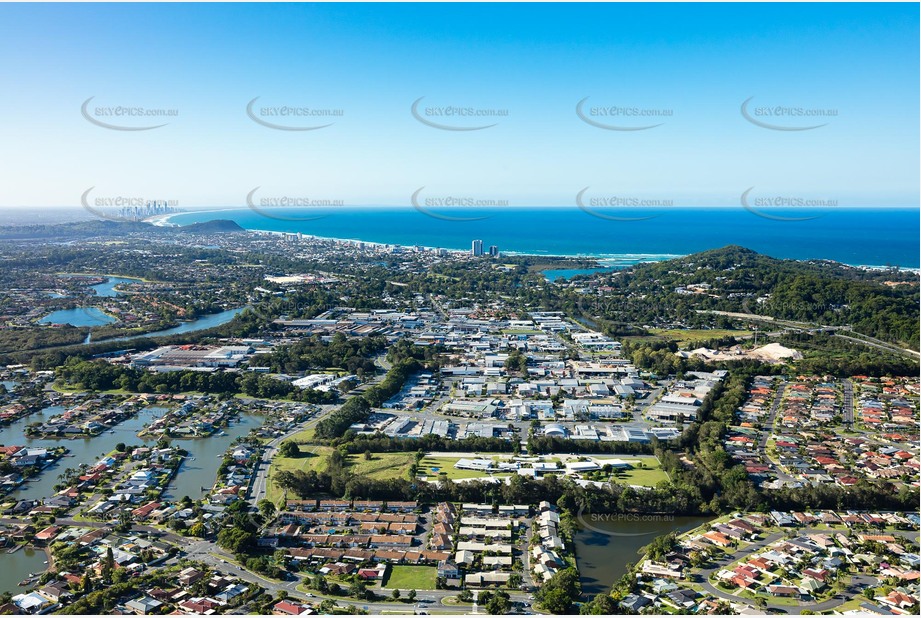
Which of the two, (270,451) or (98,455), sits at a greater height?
(270,451)

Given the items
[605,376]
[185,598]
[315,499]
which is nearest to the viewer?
[185,598]

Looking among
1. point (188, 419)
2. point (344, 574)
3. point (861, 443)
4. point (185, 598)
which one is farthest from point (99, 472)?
point (861, 443)

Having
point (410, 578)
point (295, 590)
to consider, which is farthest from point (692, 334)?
point (295, 590)

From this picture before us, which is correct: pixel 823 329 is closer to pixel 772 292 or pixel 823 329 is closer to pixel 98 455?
pixel 772 292

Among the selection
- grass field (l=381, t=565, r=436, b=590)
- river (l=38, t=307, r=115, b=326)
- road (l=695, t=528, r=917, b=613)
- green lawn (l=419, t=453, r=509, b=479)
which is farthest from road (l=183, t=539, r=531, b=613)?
river (l=38, t=307, r=115, b=326)

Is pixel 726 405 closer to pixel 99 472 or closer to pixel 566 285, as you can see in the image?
pixel 99 472

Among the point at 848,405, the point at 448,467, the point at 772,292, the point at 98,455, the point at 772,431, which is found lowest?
the point at 98,455
